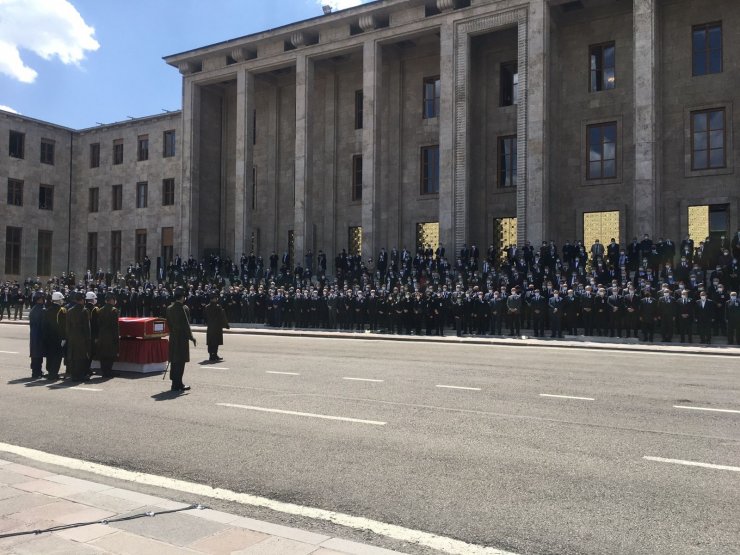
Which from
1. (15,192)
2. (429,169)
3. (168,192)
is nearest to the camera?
(429,169)

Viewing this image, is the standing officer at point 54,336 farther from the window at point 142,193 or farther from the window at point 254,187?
the window at point 142,193

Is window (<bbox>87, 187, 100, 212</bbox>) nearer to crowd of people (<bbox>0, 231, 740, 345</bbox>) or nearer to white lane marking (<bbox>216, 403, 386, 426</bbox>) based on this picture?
crowd of people (<bbox>0, 231, 740, 345</bbox>)

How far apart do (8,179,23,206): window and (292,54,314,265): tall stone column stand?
87.9 ft

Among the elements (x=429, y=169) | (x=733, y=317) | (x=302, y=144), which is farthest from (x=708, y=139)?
(x=302, y=144)

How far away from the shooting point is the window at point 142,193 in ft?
170

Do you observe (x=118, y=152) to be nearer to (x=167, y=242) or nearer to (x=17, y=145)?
(x=17, y=145)

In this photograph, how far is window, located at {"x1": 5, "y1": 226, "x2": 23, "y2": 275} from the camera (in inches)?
2053

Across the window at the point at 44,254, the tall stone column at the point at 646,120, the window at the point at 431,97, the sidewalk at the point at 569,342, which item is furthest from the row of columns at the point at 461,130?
the window at the point at 44,254

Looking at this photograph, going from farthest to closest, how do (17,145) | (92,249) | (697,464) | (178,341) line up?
(92,249), (17,145), (178,341), (697,464)

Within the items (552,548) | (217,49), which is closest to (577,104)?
(217,49)

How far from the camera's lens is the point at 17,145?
2080 inches

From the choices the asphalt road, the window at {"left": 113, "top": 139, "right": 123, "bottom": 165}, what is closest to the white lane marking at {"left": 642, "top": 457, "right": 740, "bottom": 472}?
the asphalt road

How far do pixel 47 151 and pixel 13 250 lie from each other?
29.3 feet

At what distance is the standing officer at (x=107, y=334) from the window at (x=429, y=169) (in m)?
27.6
